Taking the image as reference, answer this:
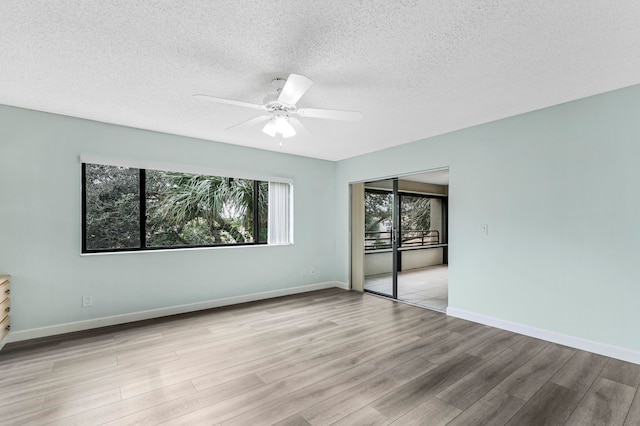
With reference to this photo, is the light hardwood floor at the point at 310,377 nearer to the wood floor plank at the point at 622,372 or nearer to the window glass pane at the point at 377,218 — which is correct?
the wood floor plank at the point at 622,372

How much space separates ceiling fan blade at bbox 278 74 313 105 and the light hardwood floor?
7.52 feet

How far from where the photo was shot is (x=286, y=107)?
2602 millimetres

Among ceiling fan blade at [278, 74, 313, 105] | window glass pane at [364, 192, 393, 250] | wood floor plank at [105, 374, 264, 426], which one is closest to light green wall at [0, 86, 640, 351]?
window glass pane at [364, 192, 393, 250]

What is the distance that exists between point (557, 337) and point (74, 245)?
217 inches

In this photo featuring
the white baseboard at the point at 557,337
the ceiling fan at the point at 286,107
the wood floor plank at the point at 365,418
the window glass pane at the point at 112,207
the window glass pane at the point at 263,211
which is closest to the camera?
the wood floor plank at the point at 365,418

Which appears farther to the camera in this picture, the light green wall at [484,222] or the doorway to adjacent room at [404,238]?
the doorway to adjacent room at [404,238]

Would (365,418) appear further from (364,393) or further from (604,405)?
(604,405)

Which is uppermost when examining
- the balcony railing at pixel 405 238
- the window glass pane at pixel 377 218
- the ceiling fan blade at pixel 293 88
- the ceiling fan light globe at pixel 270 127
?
the ceiling fan blade at pixel 293 88

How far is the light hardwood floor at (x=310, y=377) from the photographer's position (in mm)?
1974

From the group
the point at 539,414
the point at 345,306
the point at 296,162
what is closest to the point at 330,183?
the point at 296,162

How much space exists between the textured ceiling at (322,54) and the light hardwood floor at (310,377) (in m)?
2.54

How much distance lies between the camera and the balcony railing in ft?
21.4

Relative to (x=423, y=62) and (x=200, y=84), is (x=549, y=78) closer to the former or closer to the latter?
(x=423, y=62)

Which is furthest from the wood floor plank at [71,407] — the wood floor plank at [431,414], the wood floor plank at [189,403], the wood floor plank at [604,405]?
the wood floor plank at [604,405]
